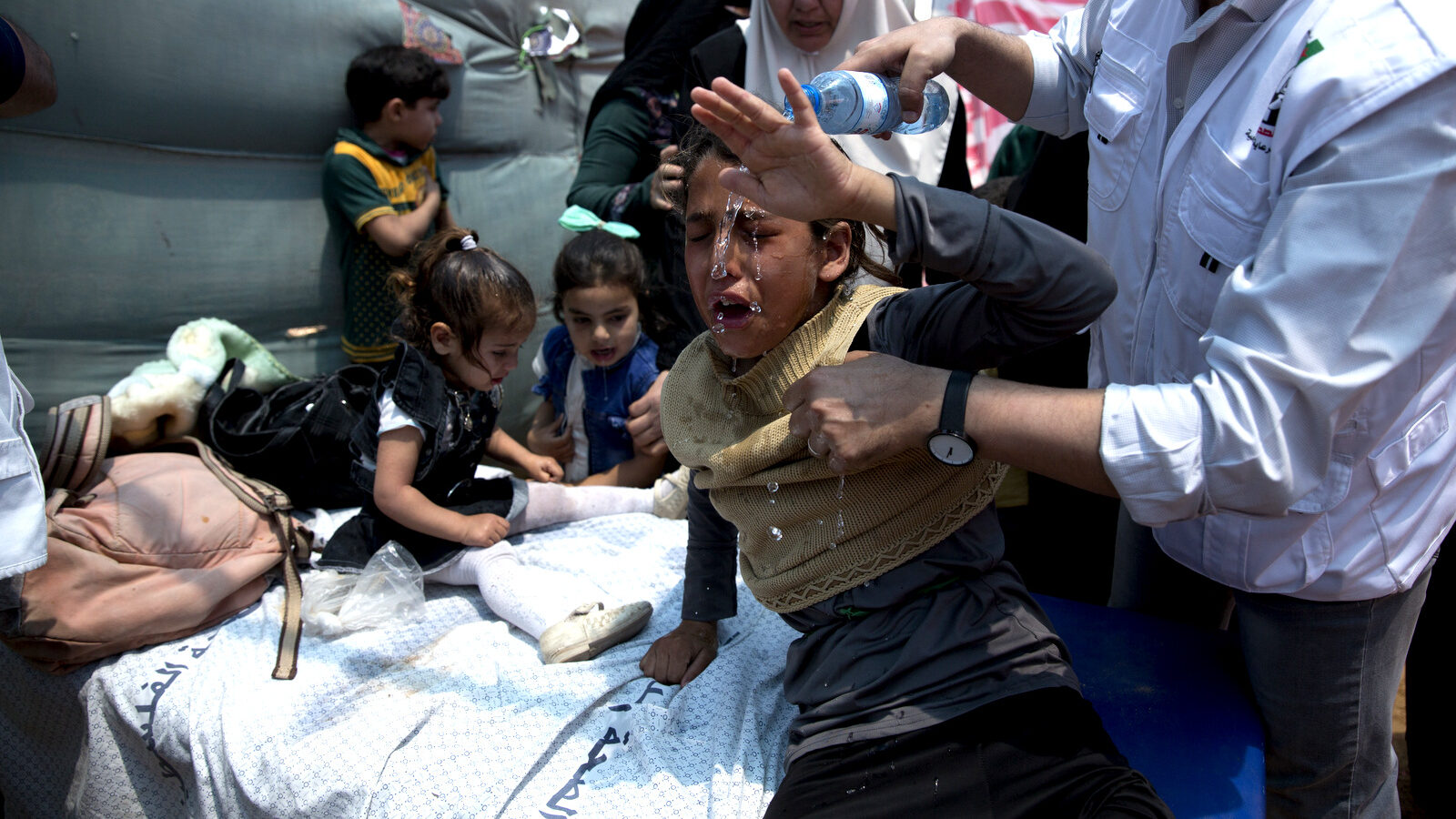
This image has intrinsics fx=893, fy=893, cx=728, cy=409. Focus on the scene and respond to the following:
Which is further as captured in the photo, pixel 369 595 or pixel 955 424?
pixel 369 595

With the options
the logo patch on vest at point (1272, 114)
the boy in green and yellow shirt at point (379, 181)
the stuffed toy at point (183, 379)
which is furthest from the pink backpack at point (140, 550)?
the logo patch on vest at point (1272, 114)

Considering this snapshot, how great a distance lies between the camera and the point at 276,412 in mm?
3074

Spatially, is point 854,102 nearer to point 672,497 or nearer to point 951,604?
point 951,604

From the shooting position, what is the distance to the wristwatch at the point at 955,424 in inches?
52.8

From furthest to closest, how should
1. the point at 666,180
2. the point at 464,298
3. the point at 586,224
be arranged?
1. the point at 586,224
2. the point at 464,298
3. the point at 666,180

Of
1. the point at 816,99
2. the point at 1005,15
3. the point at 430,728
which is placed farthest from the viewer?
the point at 1005,15

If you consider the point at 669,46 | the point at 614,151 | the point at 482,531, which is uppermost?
the point at 669,46

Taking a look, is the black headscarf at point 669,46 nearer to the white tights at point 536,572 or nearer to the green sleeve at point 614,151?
the green sleeve at point 614,151

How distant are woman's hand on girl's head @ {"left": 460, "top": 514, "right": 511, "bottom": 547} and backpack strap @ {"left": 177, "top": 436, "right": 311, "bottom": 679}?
47 cm

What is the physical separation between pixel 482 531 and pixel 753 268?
1.43 meters

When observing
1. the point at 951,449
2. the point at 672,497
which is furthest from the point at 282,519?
the point at 951,449

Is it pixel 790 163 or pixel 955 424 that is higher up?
pixel 790 163

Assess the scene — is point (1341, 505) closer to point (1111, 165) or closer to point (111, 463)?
point (1111, 165)

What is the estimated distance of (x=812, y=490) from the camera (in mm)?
1698
